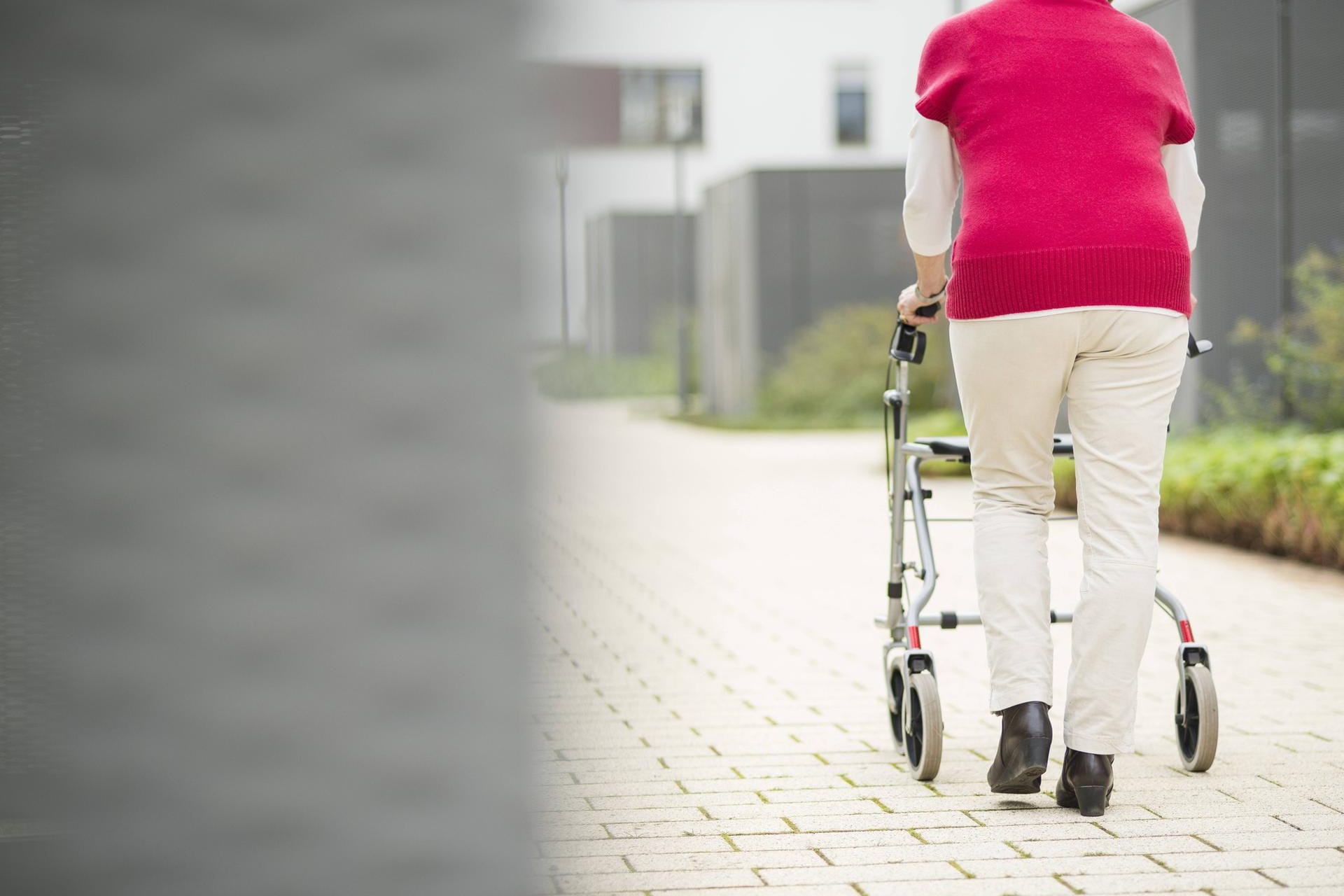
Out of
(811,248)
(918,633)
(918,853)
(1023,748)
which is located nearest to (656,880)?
(918,853)

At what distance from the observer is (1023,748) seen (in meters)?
3.44

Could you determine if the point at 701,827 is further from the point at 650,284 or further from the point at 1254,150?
the point at 650,284

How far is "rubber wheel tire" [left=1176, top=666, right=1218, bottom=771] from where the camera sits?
3.69m

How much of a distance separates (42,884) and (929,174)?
2623mm

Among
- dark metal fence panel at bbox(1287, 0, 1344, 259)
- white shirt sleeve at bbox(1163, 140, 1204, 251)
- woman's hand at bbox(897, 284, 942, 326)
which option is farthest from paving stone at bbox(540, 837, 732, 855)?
dark metal fence panel at bbox(1287, 0, 1344, 259)

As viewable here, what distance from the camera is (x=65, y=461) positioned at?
1354 mm

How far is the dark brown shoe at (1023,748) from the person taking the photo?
344 cm

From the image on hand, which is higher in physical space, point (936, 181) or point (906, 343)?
point (936, 181)

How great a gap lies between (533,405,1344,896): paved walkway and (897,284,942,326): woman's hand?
1.07m

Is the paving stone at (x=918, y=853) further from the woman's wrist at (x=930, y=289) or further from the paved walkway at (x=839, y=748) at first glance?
the woman's wrist at (x=930, y=289)

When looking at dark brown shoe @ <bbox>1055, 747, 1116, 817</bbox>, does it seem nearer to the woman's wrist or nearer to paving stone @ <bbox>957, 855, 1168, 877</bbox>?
paving stone @ <bbox>957, 855, 1168, 877</bbox>

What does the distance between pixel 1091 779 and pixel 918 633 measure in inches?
21.1

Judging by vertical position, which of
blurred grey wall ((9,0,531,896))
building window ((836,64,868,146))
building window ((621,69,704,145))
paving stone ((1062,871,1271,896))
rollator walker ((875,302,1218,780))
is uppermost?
building window ((836,64,868,146))

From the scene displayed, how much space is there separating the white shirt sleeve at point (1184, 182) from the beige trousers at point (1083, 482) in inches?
13.2
